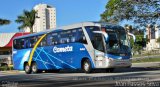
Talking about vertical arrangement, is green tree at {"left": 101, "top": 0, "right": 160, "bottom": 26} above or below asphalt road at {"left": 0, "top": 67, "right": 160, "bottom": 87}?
above

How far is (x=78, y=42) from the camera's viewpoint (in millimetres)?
27516

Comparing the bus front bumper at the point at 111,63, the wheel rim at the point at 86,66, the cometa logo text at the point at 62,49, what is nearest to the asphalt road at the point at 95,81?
the bus front bumper at the point at 111,63

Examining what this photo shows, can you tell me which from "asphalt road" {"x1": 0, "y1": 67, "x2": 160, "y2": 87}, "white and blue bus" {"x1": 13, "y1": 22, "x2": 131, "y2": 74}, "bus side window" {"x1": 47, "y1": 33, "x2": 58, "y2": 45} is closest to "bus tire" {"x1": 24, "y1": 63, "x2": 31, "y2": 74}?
"white and blue bus" {"x1": 13, "y1": 22, "x2": 131, "y2": 74}

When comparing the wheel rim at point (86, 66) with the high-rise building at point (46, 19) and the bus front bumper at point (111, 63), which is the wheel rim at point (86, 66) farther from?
the high-rise building at point (46, 19)

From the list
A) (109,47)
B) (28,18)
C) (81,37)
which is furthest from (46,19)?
(109,47)

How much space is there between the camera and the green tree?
106ft

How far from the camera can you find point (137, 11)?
107 ft

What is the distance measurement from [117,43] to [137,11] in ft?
22.8

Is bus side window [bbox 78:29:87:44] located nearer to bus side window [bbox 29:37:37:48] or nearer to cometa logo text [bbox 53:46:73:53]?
cometa logo text [bbox 53:46:73:53]

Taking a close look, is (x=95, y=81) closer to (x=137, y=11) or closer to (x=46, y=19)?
(x=137, y=11)

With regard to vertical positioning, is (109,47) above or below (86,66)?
above

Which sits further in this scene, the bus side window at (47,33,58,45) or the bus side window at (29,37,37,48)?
the bus side window at (29,37,37,48)

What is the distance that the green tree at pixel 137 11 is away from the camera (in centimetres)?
3238

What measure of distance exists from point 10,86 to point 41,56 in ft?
45.1
